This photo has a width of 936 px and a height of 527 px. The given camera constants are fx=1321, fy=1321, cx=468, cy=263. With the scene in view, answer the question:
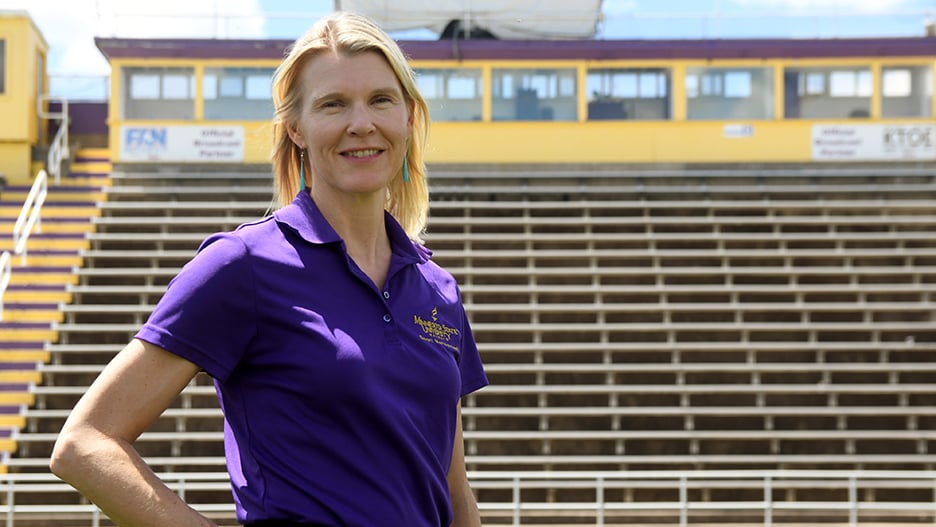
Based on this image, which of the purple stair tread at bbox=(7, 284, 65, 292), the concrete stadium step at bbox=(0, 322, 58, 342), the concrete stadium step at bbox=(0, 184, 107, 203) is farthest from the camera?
the concrete stadium step at bbox=(0, 184, 107, 203)

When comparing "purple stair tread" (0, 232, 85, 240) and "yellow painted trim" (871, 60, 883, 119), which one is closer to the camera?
"purple stair tread" (0, 232, 85, 240)

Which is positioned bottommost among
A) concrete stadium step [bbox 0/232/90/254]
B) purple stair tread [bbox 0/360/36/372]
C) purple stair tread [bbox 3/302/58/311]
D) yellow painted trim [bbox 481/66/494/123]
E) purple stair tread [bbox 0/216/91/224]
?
purple stair tread [bbox 0/360/36/372]

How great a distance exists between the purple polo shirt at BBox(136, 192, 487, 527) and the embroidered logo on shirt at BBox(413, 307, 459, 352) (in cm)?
7

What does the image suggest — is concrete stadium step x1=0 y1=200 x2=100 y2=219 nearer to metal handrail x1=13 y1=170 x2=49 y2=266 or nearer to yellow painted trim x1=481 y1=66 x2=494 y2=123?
metal handrail x1=13 y1=170 x2=49 y2=266

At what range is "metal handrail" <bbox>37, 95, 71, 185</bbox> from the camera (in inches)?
757

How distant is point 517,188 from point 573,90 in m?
2.59

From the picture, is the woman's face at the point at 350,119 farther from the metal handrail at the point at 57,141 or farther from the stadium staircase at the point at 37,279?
the metal handrail at the point at 57,141

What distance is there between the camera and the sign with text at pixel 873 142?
1958 centimetres

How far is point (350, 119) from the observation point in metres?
1.94

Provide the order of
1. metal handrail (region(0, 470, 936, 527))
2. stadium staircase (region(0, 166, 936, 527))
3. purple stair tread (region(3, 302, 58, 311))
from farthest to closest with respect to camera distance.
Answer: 1. purple stair tread (region(3, 302, 58, 311))
2. stadium staircase (region(0, 166, 936, 527))
3. metal handrail (region(0, 470, 936, 527))

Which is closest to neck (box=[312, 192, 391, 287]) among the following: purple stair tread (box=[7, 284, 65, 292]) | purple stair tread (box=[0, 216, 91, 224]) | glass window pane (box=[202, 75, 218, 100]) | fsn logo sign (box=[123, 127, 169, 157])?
purple stair tread (box=[7, 284, 65, 292])

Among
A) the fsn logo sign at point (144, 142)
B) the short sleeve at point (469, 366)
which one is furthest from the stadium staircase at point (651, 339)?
the short sleeve at point (469, 366)

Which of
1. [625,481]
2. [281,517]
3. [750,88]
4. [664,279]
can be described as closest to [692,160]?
[750,88]

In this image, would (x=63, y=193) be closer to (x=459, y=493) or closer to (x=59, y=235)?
(x=59, y=235)
